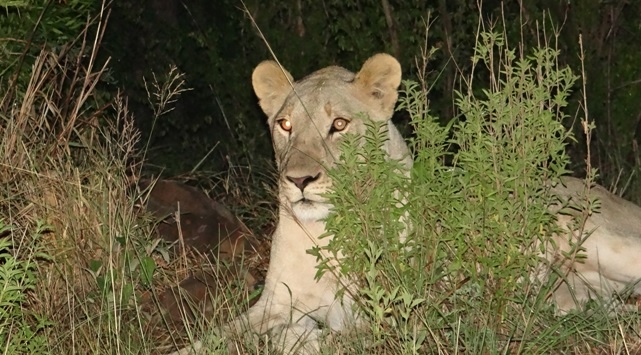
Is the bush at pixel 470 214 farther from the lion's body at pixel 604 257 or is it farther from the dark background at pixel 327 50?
the dark background at pixel 327 50

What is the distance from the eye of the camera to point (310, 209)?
4.83m

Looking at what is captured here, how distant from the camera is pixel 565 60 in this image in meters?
8.25

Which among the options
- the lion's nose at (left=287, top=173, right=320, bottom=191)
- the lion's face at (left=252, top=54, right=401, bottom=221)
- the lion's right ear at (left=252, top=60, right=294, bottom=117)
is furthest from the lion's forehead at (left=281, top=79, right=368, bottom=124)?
the lion's nose at (left=287, top=173, right=320, bottom=191)

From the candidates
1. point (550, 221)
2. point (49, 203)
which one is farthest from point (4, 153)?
point (550, 221)

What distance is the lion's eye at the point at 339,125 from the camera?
5102 mm

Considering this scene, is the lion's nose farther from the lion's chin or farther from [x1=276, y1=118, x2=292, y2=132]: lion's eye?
[x1=276, y1=118, x2=292, y2=132]: lion's eye

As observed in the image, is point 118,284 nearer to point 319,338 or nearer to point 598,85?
point 319,338

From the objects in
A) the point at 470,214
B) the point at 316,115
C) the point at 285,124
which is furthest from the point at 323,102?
the point at 470,214

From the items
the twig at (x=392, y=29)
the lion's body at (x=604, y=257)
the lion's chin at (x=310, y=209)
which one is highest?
the lion's chin at (x=310, y=209)

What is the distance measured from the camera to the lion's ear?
523 centimetres

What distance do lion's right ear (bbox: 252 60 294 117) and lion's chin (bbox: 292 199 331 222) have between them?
2.43 ft

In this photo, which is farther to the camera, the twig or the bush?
the twig

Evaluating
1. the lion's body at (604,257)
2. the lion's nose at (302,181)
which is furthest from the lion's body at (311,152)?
the lion's body at (604,257)

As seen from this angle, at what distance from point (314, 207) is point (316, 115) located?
463 millimetres
